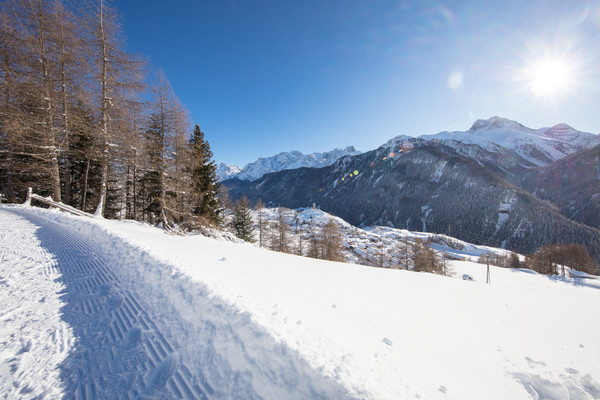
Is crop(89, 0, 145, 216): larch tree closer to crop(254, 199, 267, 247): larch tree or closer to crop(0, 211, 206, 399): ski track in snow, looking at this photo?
crop(0, 211, 206, 399): ski track in snow

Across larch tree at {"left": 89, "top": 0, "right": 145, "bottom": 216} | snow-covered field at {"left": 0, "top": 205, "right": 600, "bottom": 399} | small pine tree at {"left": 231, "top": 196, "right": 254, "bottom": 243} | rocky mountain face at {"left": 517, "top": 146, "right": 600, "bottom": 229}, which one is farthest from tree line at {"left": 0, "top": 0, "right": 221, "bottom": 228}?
rocky mountain face at {"left": 517, "top": 146, "right": 600, "bottom": 229}

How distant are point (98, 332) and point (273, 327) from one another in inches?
80.5

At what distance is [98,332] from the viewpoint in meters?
2.45

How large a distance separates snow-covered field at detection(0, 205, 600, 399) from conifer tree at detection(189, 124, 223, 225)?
37.3 feet

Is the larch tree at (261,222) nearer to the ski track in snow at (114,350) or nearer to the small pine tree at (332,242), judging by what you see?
the small pine tree at (332,242)

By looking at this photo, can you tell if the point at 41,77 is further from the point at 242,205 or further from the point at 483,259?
the point at 483,259

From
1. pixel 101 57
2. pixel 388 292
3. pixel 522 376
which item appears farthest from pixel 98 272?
pixel 101 57

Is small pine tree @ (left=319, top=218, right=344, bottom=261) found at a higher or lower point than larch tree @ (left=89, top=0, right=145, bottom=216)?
lower

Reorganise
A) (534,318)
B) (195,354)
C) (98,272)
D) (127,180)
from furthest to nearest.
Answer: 1. (127,180)
2. (534,318)
3. (98,272)
4. (195,354)

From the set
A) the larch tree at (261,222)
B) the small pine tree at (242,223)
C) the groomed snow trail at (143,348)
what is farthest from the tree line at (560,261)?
the groomed snow trail at (143,348)

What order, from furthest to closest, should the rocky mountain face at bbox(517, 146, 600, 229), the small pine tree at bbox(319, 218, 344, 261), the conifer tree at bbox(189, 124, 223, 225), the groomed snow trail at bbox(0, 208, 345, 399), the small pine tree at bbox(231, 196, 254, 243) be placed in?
the rocky mountain face at bbox(517, 146, 600, 229) → the small pine tree at bbox(231, 196, 254, 243) → the small pine tree at bbox(319, 218, 344, 261) → the conifer tree at bbox(189, 124, 223, 225) → the groomed snow trail at bbox(0, 208, 345, 399)

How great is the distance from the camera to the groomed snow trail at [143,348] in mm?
1792

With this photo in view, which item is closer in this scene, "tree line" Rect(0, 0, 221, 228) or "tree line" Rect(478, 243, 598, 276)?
"tree line" Rect(0, 0, 221, 228)

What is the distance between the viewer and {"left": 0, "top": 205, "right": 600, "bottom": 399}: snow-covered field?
1.87 metres
